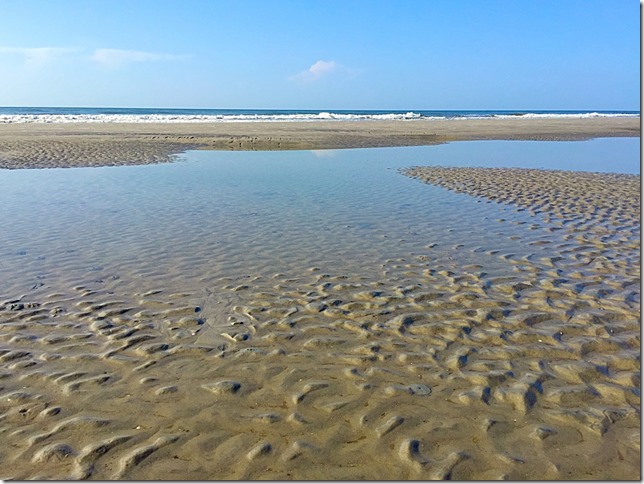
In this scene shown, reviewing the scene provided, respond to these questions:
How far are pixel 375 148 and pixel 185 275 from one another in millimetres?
23734

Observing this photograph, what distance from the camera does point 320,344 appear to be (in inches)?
225

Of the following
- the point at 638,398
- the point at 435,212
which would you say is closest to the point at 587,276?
the point at 638,398

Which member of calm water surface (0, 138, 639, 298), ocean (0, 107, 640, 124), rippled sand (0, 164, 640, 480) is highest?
ocean (0, 107, 640, 124)

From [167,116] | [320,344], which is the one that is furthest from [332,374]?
[167,116]

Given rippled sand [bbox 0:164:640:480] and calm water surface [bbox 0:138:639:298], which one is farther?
calm water surface [bbox 0:138:639:298]

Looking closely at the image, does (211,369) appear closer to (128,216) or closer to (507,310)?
(507,310)

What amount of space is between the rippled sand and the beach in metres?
0.02

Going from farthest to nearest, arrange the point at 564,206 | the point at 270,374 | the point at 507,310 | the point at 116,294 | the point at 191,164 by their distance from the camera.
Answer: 1. the point at 191,164
2. the point at 564,206
3. the point at 116,294
4. the point at 507,310
5. the point at 270,374

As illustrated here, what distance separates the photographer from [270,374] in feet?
16.6

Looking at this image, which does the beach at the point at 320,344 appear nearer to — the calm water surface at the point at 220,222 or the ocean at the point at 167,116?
the calm water surface at the point at 220,222

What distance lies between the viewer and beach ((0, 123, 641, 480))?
3879mm

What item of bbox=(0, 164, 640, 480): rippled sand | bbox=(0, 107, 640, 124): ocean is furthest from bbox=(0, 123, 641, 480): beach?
bbox=(0, 107, 640, 124): ocean

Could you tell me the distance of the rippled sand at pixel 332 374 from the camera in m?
3.82

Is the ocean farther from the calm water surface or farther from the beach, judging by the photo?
the beach
